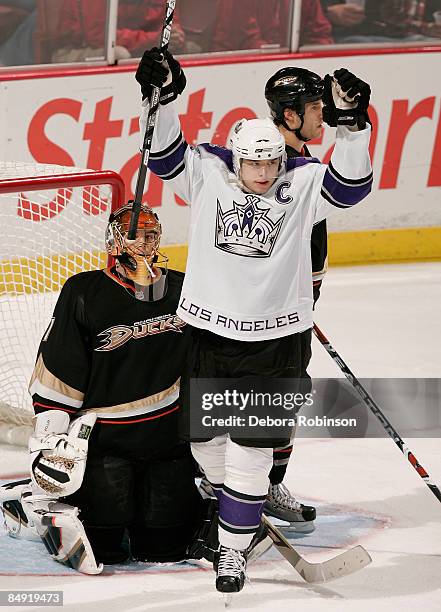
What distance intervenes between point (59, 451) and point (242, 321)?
528 mm

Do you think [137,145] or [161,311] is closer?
[161,311]

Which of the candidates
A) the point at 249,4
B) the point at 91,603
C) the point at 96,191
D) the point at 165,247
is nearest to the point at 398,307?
the point at 165,247

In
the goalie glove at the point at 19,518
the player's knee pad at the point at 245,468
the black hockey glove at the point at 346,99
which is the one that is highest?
the black hockey glove at the point at 346,99

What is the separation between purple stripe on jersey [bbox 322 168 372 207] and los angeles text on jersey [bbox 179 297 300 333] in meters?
0.27

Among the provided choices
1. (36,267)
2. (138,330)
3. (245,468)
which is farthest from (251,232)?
(36,267)

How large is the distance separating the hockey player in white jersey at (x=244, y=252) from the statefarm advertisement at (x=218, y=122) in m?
2.74

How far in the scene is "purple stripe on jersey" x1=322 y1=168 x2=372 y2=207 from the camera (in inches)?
123

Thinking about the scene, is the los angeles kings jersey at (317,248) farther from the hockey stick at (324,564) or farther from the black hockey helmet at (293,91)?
the hockey stick at (324,564)

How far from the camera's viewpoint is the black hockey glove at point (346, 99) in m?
2.99

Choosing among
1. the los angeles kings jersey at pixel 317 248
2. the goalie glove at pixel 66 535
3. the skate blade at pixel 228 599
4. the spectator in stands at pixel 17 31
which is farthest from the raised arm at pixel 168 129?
the spectator in stands at pixel 17 31

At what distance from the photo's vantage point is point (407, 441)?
442cm

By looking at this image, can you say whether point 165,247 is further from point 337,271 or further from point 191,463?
point 191,463

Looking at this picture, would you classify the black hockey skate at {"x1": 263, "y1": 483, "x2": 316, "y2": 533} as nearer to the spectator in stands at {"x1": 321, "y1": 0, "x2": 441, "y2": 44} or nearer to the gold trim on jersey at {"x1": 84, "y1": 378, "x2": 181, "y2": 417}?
the gold trim on jersey at {"x1": 84, "y1": 378, "x2": 181, "y2": 417}

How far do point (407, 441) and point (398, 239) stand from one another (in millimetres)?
2468
